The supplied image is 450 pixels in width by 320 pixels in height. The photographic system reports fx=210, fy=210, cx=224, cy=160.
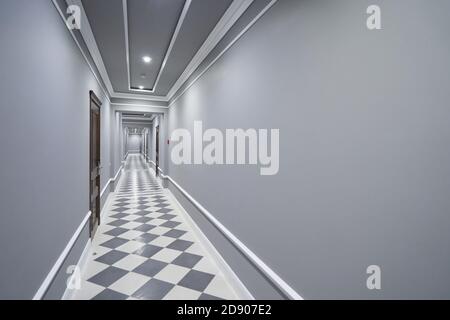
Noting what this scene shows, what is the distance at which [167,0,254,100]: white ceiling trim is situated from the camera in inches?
84.1

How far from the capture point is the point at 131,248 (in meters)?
3.13

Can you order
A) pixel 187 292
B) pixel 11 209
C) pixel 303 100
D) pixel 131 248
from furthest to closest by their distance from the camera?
pixel 131 248, pixel 187 292, pixel 303 100, pixel 11 209

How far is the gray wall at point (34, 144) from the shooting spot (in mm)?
1061

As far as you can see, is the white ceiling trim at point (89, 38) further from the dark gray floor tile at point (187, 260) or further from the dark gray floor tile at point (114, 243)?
the dark gray floor tile at point (187, 260)

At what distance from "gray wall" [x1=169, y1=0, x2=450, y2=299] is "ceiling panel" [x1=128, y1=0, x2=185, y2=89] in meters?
1.18

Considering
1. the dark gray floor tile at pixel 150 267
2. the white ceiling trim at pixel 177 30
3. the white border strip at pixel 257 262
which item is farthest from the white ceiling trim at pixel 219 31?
the dark gray floor tile at pixel 150 267

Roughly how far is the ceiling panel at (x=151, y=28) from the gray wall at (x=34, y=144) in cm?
82

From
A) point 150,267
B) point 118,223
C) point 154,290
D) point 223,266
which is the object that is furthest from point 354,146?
point 118,223

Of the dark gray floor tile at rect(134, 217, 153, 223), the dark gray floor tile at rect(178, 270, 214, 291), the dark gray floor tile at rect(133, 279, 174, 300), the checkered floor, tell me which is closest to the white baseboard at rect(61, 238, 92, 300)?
the checkered floor

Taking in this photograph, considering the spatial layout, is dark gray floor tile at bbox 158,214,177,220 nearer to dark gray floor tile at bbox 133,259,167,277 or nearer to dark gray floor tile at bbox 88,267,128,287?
dark gray floor tile at bbox 133,259,167,277
